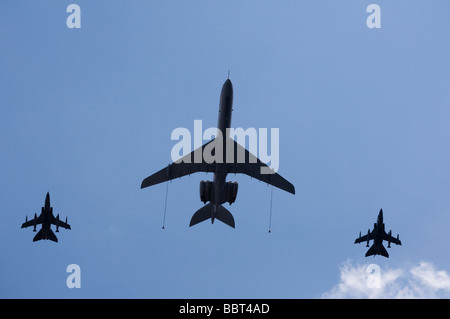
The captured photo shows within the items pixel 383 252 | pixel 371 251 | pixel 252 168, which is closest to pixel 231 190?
pixel 252 168

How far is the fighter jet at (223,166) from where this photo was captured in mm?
57541

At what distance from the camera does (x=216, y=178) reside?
61.0m

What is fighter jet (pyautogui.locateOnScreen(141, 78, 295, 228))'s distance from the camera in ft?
189

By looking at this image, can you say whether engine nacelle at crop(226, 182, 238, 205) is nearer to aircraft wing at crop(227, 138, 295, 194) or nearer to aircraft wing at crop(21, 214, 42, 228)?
aircraft wing at crop(227, 138, 295, 194)

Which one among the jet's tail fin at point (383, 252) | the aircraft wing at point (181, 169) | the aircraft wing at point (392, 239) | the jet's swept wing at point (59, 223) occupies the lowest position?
the jet's tail fin at point (383, 252)

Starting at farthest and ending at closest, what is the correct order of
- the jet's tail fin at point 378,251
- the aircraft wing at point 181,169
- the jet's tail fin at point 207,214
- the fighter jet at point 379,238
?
the jet's tail fin at point 378,251, the fighter jet at point 379,238, the jet's tail fin at point 207,214, the aircraft wing at point 181,169

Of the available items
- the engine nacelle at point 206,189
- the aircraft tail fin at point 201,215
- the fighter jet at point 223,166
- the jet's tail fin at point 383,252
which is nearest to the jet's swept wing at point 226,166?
the fighter jet at point 223,166

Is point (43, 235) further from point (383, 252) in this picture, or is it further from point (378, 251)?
point (383, 252)

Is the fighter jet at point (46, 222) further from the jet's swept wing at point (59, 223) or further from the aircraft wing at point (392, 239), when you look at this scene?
the aircraft wing at point (392, 239)
